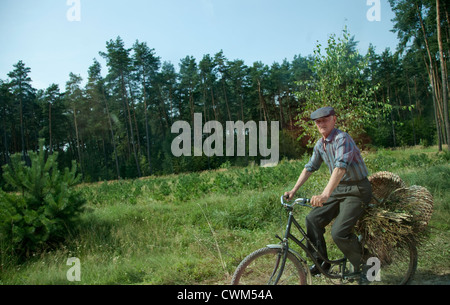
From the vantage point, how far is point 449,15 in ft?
79.2

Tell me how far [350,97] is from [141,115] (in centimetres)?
4180

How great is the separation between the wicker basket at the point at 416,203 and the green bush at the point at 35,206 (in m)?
6.13

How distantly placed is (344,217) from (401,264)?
1.51 meters

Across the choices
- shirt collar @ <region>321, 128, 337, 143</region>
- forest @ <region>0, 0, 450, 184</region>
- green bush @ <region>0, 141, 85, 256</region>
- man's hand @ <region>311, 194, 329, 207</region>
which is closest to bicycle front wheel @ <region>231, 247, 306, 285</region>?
man's hand @ <region>311, 194, 329, 207</region>

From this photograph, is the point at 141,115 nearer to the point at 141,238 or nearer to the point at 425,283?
the point at 141,238

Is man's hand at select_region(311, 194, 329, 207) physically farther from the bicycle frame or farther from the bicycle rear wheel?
the bicycle rear wheel

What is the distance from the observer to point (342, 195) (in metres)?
3.50

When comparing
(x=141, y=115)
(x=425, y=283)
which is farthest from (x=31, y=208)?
(x=141, y=115)

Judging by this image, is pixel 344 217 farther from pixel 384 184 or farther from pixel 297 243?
pixel 384 184

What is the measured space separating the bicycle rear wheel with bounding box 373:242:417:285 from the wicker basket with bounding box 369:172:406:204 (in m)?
0.64

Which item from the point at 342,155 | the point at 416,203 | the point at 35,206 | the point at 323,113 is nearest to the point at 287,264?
the point at 342,155

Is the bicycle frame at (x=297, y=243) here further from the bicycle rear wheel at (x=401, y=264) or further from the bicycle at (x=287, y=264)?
the bicycle rear wheel at (x=401, y=264)

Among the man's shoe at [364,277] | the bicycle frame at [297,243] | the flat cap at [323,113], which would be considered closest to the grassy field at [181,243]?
the bicycle frame at [297,243]

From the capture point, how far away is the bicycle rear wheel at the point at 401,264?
147 inches
